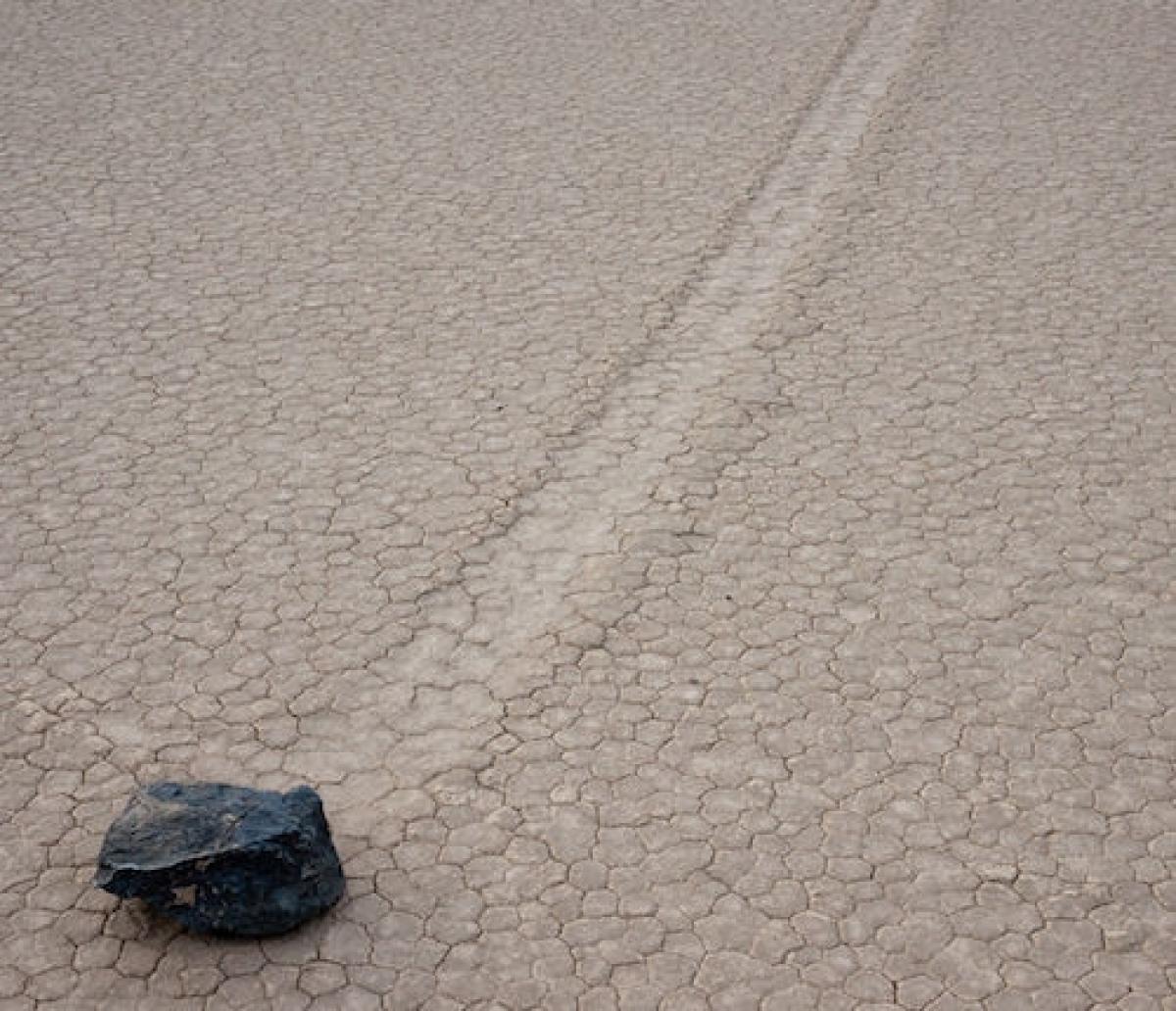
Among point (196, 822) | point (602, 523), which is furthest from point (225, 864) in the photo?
point (602, 523)

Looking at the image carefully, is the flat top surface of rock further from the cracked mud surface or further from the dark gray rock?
the cracked mud surface

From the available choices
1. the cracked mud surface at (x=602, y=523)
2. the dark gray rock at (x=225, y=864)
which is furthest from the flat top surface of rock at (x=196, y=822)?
the cracked mud surface at (x=602, y=523)

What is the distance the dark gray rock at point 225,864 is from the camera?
3.40 m

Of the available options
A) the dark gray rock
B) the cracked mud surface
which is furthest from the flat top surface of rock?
the cracked mud surface

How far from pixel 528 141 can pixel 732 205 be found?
3.66 ft

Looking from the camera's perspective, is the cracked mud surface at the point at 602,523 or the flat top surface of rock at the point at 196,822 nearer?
the flat top surface of rock at the point at 196,822

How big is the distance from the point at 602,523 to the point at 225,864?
1777 millimetres

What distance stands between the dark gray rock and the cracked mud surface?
8 centimetres

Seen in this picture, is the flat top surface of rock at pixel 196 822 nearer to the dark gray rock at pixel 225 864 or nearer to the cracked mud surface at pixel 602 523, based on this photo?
the dark gray rock at pixel 225 864

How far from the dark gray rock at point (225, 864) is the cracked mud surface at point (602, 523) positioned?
0.08 metres

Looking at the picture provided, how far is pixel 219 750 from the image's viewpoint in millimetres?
3959

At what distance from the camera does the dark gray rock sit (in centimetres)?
340

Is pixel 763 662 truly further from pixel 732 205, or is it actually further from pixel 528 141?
pixel 528 141

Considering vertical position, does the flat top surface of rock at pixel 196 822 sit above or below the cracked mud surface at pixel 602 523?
above
